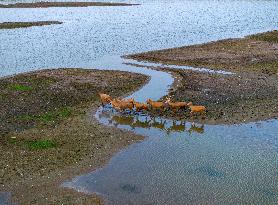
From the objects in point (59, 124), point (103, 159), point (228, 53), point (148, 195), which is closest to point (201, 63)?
point (228, 53)

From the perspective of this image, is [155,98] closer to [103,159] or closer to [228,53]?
[103,159]

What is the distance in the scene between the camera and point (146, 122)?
22.3 meters

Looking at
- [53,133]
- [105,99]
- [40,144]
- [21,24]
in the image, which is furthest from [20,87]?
[21,24]

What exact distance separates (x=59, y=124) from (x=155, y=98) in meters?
6.78

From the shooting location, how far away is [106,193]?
1534cm

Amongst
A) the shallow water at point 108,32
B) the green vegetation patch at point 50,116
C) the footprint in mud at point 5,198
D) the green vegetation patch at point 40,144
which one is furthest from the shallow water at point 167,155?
the green vegetation patch at point 40,144

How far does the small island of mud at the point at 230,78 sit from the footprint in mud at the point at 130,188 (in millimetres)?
7646

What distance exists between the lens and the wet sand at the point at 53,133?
1584 centimetres

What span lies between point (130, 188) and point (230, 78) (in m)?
16.7

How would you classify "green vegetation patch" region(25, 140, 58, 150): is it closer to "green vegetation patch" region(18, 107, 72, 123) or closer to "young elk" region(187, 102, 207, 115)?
"green vegetation patch" region(18, 107, 72, 123)

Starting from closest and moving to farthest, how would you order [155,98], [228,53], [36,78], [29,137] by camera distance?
[29,137], [155,98], [36,78], [228,53]

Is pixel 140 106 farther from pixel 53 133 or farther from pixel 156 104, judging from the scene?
pixel 53 133

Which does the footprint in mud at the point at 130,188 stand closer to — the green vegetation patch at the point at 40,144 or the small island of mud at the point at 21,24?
the green vegetation patch at the point at 40,144

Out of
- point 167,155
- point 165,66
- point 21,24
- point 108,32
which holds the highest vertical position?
point 167,155
